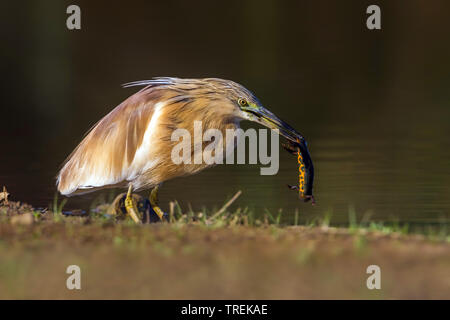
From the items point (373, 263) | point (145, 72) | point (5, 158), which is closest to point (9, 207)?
point (373, 263)

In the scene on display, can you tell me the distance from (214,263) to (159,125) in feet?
9.79

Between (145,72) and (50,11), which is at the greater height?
(50,11)

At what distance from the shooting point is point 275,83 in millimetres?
31453

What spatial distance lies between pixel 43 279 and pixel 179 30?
40.5 m

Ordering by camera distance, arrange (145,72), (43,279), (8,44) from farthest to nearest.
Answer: (8,44)
(145,72)
(43,279)

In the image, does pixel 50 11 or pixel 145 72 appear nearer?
pixel 145 72

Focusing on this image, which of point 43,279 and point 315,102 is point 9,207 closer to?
point 43,279

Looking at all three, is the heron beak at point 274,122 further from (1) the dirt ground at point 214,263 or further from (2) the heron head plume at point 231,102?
(1) the dirt ground at point 214,263

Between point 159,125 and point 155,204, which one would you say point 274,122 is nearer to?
point 159,125

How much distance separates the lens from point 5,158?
17.0 meters

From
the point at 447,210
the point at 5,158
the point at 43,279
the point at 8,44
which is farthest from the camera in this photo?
the point at 8,44

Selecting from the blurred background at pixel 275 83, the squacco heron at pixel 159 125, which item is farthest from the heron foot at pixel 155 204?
the blurred background at pixel 275 83

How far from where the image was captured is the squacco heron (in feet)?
31.2
